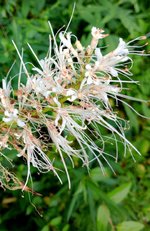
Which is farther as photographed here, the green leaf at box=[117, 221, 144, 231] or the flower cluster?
the green leaf at box=[117, 221, 144, 231]

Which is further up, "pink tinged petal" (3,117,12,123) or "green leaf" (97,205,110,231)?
Result: "pink tinged petal" (3,117,12,123)

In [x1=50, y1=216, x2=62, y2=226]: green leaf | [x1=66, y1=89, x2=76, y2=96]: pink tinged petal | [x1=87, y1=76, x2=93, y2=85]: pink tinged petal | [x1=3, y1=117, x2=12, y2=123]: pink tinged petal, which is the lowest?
[x1=50, y1=216, x2=62, y2=226]: green leaf

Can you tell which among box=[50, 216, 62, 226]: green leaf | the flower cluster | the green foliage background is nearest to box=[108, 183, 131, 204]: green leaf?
the green foliage background

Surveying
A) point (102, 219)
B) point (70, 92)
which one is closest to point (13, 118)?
point (70, 92)

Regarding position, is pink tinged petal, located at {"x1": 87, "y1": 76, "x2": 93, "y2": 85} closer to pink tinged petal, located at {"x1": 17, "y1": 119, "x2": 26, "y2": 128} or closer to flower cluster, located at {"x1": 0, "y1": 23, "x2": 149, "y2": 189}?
flower cluster, located at {"x1": 0, "y1": 23, "x2": 149, "y2": 189}

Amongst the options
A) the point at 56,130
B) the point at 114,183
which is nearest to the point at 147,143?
the point at 114,183

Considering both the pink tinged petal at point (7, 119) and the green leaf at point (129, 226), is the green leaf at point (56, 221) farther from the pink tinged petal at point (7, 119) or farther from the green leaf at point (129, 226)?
the pink tinged petal at point (7, 119)

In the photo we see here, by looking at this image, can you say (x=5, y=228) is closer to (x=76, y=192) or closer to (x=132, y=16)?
(x=76, y=192)

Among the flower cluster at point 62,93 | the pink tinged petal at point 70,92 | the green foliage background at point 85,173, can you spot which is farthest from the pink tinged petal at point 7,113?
the green foliage background at point 85,173
